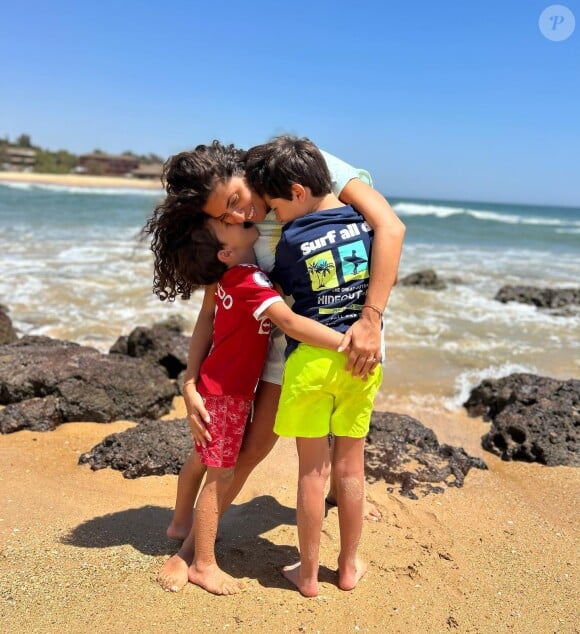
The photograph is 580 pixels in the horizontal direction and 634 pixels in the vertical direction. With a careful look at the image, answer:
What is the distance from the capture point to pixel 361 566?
2543 millimetres

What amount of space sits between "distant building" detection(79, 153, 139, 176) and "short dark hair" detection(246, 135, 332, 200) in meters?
89.1

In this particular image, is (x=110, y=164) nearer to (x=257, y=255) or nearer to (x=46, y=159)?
(x=46, y=159)

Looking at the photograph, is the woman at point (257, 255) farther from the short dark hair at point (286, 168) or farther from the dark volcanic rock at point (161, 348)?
the dark volcanic rock at point (161, 348)

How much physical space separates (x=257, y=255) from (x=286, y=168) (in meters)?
0.42

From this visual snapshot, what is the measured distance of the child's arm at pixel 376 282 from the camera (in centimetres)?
216

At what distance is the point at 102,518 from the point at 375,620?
1415 mm

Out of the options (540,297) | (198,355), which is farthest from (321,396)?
(540,297)

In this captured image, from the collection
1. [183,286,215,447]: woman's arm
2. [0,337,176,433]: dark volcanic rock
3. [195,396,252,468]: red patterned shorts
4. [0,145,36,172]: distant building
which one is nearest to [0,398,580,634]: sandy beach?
[0,337,176,433]: dark volcanic rock

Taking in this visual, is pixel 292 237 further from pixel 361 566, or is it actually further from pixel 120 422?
pixel 120 422

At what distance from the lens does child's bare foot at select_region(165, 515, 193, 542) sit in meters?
2.71

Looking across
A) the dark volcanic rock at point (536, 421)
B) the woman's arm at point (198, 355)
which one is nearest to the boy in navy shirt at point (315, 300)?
the woman's arm at point (198, 355)

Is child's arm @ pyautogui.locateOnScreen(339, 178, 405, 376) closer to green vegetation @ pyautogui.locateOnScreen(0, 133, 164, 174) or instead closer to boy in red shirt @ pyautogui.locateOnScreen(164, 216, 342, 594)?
boy in red shirt @ pyautogui.locateOnScreen(164, 216, 342, 594)

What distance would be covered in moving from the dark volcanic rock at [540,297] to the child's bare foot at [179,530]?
28.7 feet

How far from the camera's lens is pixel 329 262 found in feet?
7.20
